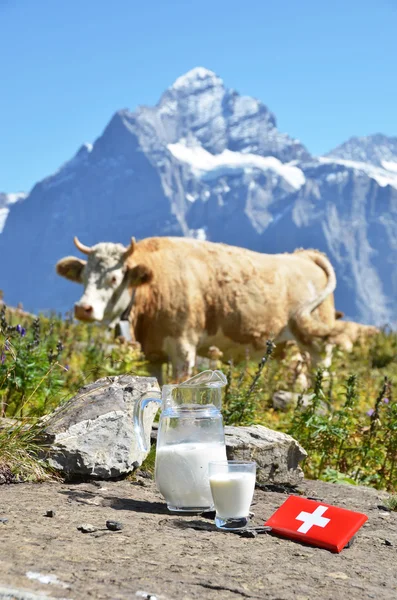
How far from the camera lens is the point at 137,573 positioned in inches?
108

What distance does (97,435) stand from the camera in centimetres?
435

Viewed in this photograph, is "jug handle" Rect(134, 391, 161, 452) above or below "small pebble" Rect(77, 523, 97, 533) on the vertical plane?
above

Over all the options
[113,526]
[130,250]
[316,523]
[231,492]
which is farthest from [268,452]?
[130,250]

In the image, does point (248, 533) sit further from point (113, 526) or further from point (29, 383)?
point (29, 383)

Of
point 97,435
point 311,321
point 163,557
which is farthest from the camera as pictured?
point 311,321

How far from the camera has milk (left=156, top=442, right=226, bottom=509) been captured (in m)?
3.70

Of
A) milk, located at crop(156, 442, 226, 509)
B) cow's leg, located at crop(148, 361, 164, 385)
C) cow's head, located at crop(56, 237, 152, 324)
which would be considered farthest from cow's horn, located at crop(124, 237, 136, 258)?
milk, located at crop(156, 442, 226, 509)

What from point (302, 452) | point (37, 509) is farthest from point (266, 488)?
point (37, 509)

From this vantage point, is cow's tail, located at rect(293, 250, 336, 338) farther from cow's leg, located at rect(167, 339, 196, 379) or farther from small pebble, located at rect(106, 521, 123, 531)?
small pebble, located at rect(106, 521, 123, 531)

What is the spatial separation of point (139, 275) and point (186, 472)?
5402 millimetres

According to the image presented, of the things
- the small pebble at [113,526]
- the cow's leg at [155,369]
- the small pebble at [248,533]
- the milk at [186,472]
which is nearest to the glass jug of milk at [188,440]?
the milk at [186,472]

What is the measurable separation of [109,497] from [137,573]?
131 cm

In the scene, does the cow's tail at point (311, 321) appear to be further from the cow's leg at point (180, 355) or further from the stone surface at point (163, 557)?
the stone surface at point (163, 557)

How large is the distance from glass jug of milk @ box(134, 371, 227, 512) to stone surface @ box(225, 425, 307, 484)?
67 centimetres
